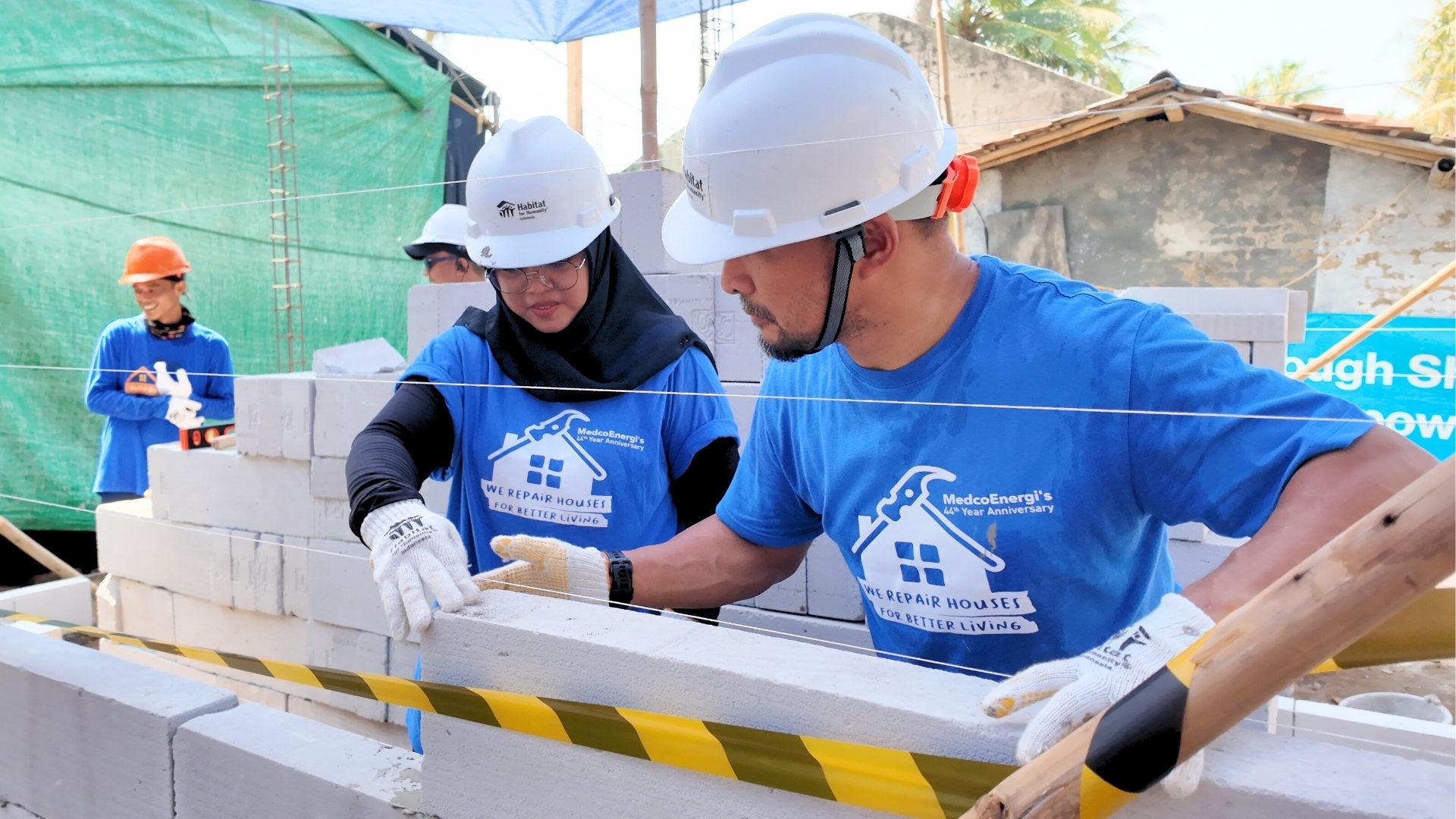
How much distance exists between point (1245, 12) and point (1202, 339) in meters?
0.50

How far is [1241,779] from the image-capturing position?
1143 millimetres

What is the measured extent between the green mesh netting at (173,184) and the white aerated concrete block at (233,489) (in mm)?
588

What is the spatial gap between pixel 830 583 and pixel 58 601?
5.11 meters

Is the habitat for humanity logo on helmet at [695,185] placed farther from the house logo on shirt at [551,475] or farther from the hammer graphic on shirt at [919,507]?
the house logo on shirt at [551,475]

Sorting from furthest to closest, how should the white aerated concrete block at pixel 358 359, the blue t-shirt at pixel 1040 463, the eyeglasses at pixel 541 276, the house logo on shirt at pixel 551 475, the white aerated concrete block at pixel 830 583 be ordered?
the white aerated concrete block at pixel 358 359 → the white aerated concrete block at pixel 830 583 → the eyeglasses at pixel 541 276 → the house logo on shirt at pixel 551 475 → the blue t-shirt at pixel 1040 463

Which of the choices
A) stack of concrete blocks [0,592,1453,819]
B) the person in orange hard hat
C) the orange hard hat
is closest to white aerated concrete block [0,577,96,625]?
the person in orange hard hat

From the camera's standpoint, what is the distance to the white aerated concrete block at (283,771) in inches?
76.2

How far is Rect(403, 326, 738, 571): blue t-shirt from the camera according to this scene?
249cm

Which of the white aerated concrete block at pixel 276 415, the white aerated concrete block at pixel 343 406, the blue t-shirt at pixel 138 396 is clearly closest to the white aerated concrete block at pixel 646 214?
the white aerated concrete block at pixel 343 406

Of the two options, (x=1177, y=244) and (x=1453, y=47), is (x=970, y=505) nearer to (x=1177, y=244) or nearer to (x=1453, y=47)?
(x=1453, y=47)

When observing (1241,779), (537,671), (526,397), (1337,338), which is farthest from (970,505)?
(1337,338)

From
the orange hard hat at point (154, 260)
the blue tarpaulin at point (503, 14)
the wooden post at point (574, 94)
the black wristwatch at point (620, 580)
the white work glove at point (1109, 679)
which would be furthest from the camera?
the blue tarpaulin at point (503, 14)

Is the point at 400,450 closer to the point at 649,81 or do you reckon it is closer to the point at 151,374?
the point at 649,81

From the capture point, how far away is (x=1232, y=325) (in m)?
3.59
